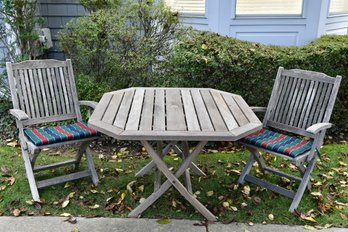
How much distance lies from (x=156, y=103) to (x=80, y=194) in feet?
3.64

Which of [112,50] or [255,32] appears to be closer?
[112,50]

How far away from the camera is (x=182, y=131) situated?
2.65 meters

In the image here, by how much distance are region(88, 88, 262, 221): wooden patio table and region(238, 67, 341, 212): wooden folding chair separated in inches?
14.9

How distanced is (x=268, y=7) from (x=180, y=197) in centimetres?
360

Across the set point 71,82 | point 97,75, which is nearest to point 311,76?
point 71,82

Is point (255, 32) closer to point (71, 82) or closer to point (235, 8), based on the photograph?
point (235, 8)

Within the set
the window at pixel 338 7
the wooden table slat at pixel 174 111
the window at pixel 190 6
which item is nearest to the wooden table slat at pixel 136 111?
the wooden table slat at pixel 174 111

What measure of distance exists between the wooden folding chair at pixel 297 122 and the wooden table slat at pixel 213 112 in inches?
17.1

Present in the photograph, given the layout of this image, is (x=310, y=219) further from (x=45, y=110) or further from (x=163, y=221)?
(x=45, y=110)

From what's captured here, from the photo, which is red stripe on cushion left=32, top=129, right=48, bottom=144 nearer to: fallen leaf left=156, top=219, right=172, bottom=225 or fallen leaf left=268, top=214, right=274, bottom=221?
fallen leaf left=156, top=219, right=172, bottom=225

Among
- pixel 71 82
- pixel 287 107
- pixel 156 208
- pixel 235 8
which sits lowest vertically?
pixel 156 208

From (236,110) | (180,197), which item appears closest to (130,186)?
(180,197)

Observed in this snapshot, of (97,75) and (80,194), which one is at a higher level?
(97,75)

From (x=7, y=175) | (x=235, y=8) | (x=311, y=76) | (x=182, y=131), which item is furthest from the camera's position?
(x=235, y=8)
